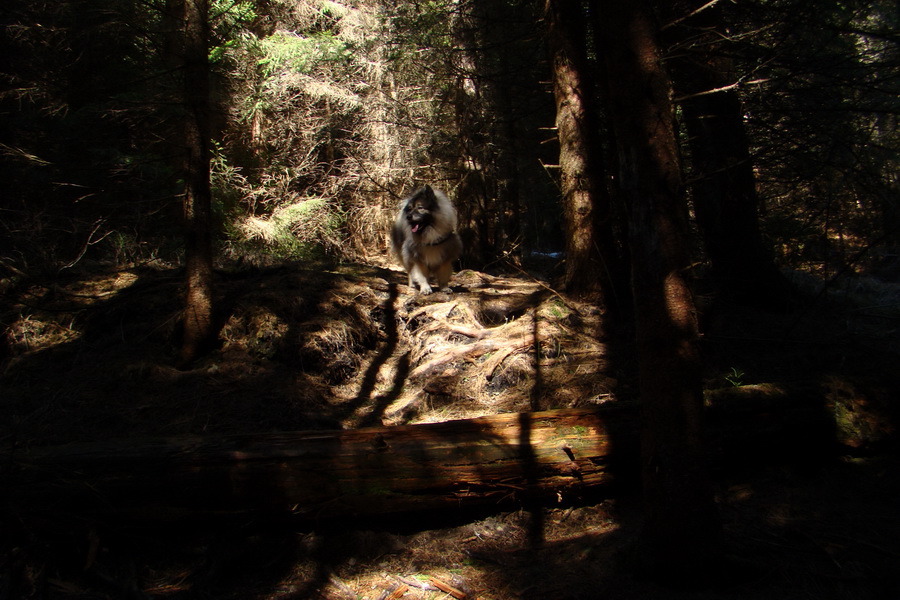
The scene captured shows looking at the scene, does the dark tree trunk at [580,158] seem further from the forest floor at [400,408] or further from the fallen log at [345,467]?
the fallen log at [345,467]

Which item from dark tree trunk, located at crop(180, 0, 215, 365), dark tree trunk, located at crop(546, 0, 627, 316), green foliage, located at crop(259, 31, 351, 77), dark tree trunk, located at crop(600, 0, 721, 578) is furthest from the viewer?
green foliage, located at crop(259, 31, 351, 77)

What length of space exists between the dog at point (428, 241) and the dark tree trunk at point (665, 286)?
19.2 ft

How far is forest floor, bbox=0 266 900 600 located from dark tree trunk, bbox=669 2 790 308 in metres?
0.49

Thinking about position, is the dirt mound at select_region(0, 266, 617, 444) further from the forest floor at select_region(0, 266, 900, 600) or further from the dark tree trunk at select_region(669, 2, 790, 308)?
the dark tree trunk at select_region(669, 2, 790, 308)

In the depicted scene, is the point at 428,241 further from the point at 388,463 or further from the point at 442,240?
the point at 388,463

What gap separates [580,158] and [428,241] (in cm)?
337

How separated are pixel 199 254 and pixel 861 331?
8267mm

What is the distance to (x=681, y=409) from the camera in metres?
2.93

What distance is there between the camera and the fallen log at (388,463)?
3.68 meters

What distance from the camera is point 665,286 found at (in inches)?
116

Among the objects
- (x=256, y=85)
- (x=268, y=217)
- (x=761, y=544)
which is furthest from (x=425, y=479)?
(x=256, y=85)

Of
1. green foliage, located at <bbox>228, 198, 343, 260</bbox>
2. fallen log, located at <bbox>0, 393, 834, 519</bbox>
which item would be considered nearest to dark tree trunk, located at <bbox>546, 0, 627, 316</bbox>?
Result: fallen log, located at <bbox>0, 393, 834, 519</bbox>

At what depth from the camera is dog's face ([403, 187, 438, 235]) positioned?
9.05m

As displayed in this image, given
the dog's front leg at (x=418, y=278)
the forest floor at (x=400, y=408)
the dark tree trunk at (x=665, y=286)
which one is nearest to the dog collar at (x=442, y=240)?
the dog's front leg at (x=418, y=278)
